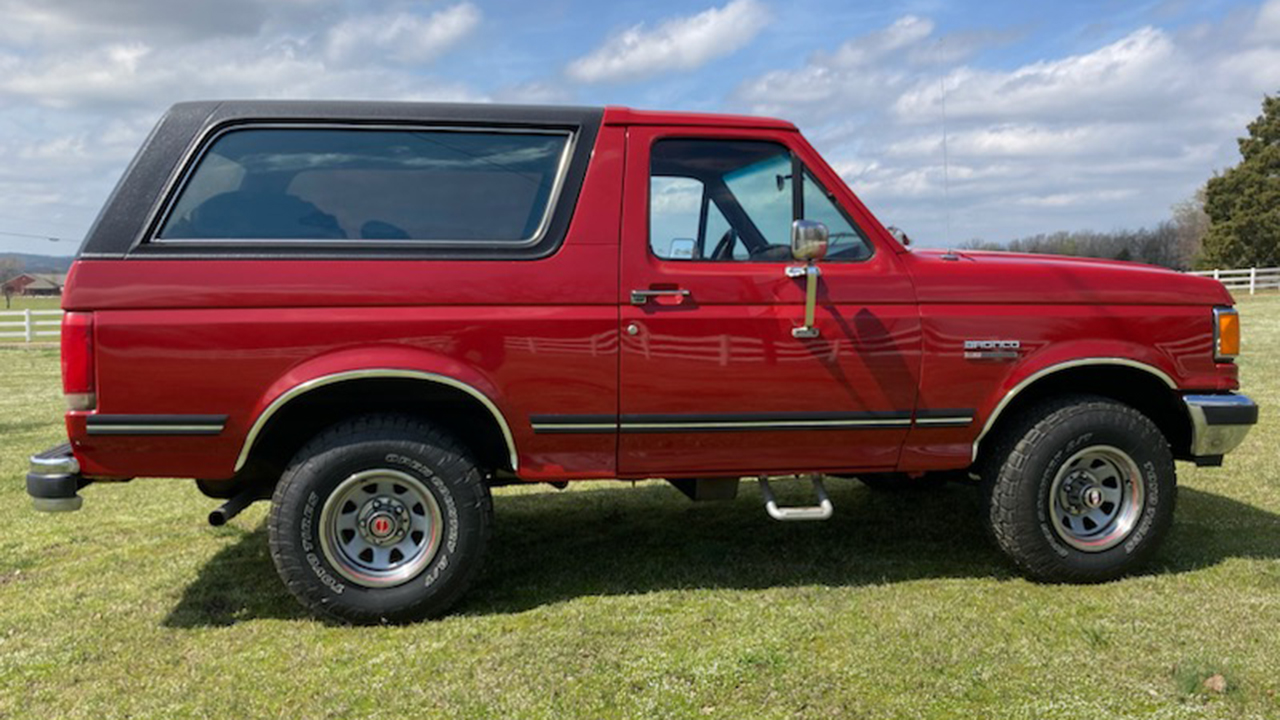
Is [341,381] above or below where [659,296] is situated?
below

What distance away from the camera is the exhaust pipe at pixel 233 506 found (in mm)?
3727

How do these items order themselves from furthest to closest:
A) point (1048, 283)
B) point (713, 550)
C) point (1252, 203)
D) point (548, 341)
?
point (1252, 203)
point (713, 550)
point (1048, 283)
point (548, 341)

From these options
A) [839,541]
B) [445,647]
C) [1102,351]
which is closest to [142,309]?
[445,647]

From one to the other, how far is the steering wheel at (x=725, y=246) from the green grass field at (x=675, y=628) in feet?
4.92

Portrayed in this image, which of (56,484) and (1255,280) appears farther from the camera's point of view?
(1255,280)

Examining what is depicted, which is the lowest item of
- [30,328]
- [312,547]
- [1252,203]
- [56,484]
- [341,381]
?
[30,328]

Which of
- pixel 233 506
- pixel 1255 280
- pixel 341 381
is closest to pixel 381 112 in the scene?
pixel 341 381

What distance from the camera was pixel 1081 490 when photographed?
4.18m

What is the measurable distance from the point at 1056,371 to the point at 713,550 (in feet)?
6.12

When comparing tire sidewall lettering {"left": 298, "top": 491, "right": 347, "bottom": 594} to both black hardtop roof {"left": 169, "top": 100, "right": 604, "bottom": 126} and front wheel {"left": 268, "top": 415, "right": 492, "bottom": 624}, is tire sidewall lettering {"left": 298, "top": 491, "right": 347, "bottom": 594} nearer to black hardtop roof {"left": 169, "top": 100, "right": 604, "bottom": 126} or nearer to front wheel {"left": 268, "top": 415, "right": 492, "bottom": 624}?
front wheel {"left": 268, "top": 415, "right": 492, "bottom": 624}

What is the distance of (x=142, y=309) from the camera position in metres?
3.48

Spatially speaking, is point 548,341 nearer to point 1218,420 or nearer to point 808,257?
point 808,257

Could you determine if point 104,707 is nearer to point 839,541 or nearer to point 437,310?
point 437,310

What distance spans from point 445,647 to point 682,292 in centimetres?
170
